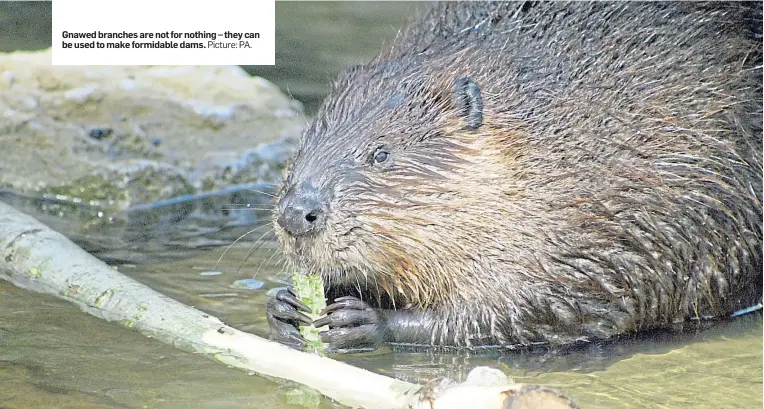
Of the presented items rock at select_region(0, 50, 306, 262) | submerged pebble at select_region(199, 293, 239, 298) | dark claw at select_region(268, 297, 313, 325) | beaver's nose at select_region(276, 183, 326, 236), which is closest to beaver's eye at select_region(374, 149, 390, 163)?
beaver's nose at select_region(276, 183, 326, 236)

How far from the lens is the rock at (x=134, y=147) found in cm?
636

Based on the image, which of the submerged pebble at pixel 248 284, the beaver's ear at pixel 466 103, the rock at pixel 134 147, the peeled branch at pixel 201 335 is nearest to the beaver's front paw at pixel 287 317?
the peeled branch at pixel 201 335

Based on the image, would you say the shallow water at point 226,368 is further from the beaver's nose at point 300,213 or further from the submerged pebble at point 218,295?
the beaver's nose at point 300,213

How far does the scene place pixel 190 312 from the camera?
4.27 meters

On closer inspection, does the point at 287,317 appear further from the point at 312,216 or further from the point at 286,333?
the point at 312,216

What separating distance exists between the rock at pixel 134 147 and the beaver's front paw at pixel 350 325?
64.3 inches

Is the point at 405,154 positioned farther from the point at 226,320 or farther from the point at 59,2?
the point at 59,2

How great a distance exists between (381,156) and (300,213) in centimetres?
43

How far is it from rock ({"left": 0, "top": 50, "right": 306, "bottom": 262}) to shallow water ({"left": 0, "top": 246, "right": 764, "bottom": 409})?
52.0 inches

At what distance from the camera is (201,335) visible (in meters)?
4.14

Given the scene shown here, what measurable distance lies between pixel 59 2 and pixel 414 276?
1.79 meters

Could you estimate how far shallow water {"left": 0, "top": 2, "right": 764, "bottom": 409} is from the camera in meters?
3.89
